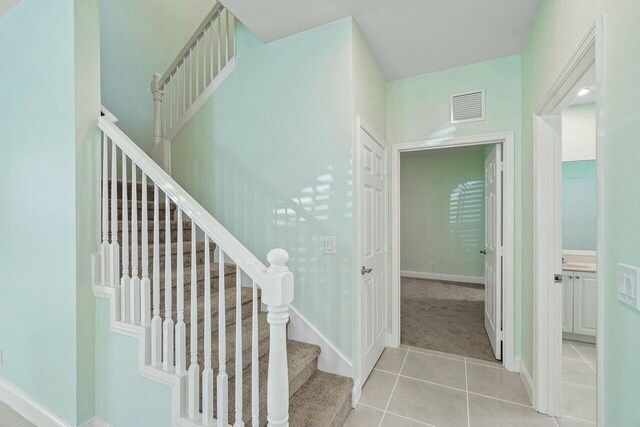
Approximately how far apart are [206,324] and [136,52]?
3994 millimetres

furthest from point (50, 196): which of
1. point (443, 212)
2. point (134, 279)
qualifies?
point (443, 212)

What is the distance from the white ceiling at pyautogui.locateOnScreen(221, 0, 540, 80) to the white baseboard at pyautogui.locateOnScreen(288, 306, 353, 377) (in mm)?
2171

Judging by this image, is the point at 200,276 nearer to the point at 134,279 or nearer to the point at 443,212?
the point at 134,279

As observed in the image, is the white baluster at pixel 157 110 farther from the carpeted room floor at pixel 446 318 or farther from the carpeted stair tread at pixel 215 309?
the carpeted room floor at pixel 446 318

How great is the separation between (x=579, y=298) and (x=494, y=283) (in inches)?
38.2

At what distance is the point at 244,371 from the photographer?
178 centimetres

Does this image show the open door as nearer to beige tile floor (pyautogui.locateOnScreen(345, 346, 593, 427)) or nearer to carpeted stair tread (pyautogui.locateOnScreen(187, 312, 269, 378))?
beige tile floor (pyautogui.locateOnScreen(345, 346, 593, 427))

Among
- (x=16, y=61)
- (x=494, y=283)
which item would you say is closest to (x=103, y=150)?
(x=16, y=61)

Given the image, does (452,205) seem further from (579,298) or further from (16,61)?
(16,61)

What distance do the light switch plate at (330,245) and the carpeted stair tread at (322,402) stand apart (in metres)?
0.89

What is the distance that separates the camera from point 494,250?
2.86 meters

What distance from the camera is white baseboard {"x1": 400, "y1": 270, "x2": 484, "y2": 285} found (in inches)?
226

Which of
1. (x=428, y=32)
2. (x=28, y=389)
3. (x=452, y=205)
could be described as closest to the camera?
(x=28, y=389)

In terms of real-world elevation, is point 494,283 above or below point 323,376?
above
